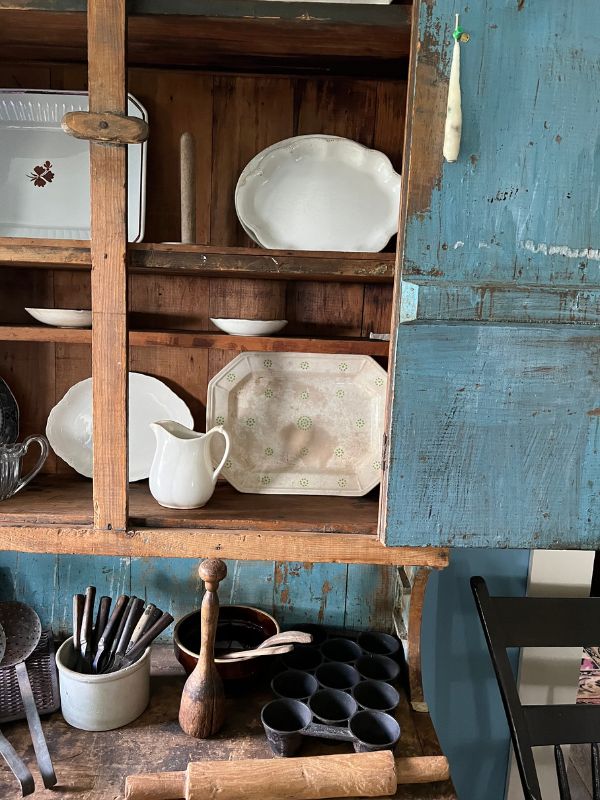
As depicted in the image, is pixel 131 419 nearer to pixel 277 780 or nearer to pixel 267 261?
pixel 267 261

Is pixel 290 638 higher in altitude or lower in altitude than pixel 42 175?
lower

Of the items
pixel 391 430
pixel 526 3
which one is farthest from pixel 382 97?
pixel 391 430

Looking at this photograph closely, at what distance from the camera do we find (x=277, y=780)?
0.92m

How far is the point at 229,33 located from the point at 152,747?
116cm

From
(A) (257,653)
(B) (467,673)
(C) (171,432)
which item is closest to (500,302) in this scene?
(C) (171,432)

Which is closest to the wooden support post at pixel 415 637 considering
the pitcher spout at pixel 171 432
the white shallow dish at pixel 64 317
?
the pitcher spout at pixel 171 432

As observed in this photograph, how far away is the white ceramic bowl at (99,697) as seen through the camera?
1.05 meters

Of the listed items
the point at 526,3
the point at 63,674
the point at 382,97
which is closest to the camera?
the point at 526,3

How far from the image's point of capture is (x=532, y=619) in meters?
1.14

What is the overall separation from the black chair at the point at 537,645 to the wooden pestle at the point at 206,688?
1.53 ft

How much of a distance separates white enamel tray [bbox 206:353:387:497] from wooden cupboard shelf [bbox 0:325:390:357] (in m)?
0.14

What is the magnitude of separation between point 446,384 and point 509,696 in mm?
564

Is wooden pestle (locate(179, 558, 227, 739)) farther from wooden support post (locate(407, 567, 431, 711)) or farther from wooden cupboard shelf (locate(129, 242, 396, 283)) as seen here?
wooden cupboard shelf (locate(129, 242, 396, 283))

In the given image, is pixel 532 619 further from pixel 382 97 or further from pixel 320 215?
pixel 382 97
